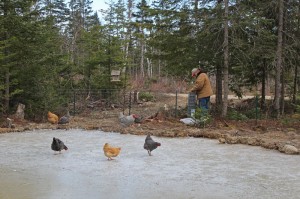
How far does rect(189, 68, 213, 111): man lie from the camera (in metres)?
12.1

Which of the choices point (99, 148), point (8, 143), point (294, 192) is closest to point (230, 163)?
point (294, 192)

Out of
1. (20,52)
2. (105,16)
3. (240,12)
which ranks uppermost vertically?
(105,16)

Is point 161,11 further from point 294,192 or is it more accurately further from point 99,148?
point 294,192

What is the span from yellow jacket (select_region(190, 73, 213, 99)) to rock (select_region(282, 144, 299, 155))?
Result: 15.2 ft

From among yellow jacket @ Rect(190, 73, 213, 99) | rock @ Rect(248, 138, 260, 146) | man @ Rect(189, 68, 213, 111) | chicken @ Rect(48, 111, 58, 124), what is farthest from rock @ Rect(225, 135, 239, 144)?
chicken @ Rect(48, 111, 58, 124)

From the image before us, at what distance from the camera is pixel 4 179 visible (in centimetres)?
555

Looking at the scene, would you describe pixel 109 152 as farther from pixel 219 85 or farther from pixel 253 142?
pixel 219 85

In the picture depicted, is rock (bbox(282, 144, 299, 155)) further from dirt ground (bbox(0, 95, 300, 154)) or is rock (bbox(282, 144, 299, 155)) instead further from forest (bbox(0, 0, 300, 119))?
forest (bbox(0, 0, 300, 119))

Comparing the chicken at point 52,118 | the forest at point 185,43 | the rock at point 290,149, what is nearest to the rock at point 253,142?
the rock at point 290,149

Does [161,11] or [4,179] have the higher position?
[161,11]

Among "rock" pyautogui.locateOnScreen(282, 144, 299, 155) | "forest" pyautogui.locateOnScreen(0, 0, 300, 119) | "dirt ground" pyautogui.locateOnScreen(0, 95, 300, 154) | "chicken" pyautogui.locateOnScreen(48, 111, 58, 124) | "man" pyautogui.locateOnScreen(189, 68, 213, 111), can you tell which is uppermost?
"forest" pyautogui.locateOnScreen(0, 0, 300, 119)

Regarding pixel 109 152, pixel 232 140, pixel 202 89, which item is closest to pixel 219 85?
pixel 202 89

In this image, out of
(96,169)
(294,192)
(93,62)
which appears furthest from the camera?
(93,62)

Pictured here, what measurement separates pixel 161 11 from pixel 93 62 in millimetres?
5622
